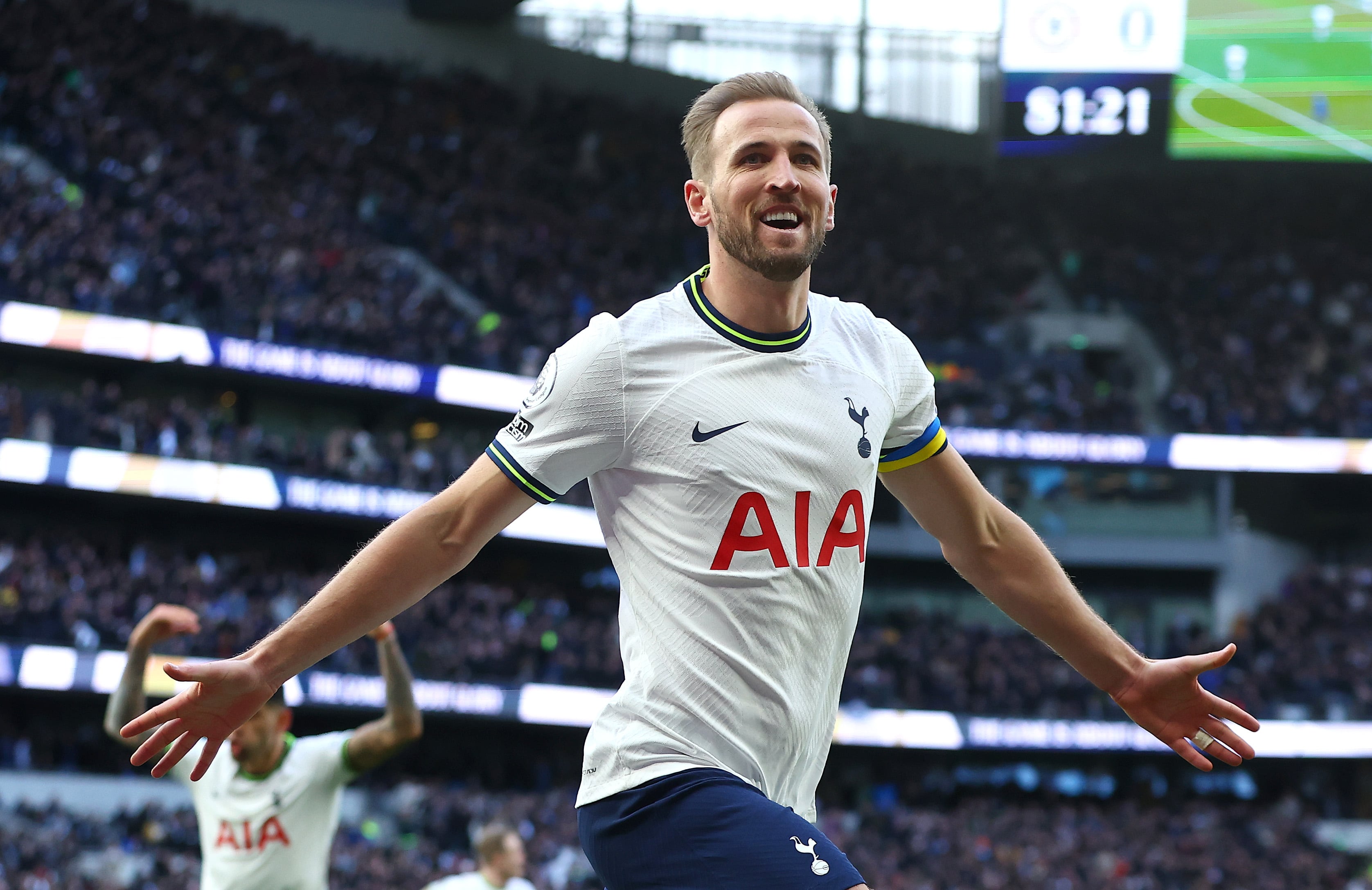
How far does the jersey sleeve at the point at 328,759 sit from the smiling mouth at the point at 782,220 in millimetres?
4328

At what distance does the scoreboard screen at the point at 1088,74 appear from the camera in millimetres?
32094

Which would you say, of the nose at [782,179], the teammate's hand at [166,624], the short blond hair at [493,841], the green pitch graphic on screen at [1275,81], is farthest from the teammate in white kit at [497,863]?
the green pitch graphic on screen at [1275,81]

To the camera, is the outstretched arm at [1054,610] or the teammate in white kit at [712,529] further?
the outstretched arm at [1054,610]

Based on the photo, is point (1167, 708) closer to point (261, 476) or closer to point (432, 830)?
point (432, 830)

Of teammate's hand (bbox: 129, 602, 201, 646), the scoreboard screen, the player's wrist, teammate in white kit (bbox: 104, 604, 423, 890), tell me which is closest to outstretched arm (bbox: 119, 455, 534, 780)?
the player's wrist

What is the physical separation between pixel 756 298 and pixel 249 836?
4421 mm

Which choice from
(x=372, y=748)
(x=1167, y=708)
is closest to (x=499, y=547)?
(x=372, y=748)

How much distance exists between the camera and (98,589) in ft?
79.7

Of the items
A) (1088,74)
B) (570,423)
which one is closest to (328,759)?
(570,423)

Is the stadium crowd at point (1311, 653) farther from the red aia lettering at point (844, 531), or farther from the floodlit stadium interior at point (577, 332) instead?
the red aia lettering at point (844, 531)

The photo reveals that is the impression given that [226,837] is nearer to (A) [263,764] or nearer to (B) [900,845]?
(A) [263,764]

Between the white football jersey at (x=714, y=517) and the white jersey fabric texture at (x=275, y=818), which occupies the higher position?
the white football jersey at (x=714, y=517)

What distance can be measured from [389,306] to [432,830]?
11.6 metres

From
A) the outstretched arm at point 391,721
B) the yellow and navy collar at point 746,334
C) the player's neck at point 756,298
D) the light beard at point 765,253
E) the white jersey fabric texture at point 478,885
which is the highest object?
the light beard at point 765,253
